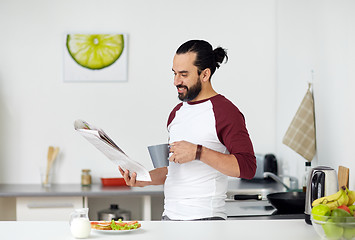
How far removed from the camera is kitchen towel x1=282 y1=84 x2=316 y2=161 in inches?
127

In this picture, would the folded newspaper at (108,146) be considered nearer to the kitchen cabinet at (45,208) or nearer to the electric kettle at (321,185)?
the electric kettle at (321,185)

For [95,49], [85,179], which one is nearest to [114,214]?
[85,179]

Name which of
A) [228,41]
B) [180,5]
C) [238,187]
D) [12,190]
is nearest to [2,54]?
[12,190]

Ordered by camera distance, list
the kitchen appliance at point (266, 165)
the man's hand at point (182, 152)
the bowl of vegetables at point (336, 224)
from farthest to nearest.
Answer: the kitchen appliance at point (266, 165)
the man's hand at point (182, 152)
the bowl of vegetables at point (336, 224)

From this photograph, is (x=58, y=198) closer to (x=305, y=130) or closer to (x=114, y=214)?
(x=114, y=214)

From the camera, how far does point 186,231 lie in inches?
74.0

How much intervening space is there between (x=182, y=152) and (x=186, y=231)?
1.08 ft

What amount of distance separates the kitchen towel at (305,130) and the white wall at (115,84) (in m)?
0.88

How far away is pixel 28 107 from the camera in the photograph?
4.12m

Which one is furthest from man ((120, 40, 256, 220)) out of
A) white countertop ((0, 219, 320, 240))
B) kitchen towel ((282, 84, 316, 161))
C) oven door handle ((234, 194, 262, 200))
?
kitchen towel ((282, 84, 316, 161))

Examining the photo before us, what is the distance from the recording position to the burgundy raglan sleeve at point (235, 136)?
2.08 meters

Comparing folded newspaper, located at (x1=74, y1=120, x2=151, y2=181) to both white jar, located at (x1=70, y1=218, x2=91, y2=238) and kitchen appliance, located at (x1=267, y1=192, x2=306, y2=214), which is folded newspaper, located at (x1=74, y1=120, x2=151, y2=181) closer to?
white jar, located at (x1=70, y1=218, x2=91, y2=238)

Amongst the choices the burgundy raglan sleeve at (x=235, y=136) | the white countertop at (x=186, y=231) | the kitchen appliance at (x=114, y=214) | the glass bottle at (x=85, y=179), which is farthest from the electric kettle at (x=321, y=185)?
the glass bottle at (x=85, y=179)

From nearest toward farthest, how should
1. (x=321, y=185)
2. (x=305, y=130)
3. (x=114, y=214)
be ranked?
(x=321, y=185), (x=305, y=130), (x=114, y=214)
